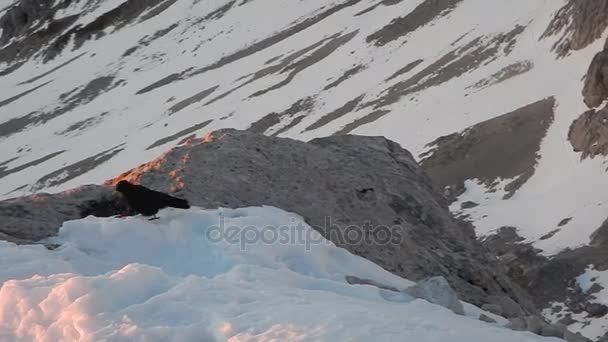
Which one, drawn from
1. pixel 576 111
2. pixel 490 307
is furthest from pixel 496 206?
pixel 490 307

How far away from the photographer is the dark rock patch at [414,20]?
160 ft

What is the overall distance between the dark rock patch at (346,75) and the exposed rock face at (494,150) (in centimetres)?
1258

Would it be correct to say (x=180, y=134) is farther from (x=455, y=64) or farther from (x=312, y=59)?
(x=455, y=64)

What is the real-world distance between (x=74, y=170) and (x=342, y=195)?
Answer: 4459 cm

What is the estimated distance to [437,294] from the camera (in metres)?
8.04

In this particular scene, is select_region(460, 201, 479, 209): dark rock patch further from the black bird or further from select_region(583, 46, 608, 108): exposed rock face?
the black bird

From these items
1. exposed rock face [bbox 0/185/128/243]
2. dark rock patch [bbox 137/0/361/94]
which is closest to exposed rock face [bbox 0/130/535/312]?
exposed rock face [bbox 0/185/128/243]

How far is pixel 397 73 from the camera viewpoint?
44.5 meters

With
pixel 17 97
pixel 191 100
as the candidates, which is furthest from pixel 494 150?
pixel 17 97

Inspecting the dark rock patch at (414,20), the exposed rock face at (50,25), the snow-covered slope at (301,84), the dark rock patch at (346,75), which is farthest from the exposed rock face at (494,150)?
the exposed rock face at (50,25)

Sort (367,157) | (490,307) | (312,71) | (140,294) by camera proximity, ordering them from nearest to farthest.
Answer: (140,294) < (490,307) < (367,157) < (312,71)

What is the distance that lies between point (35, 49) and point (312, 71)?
45.4 meters

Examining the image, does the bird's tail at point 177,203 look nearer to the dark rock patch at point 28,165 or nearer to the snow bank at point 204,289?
the snow bank at point 204,289

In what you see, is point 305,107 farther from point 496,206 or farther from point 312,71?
point 496,206
